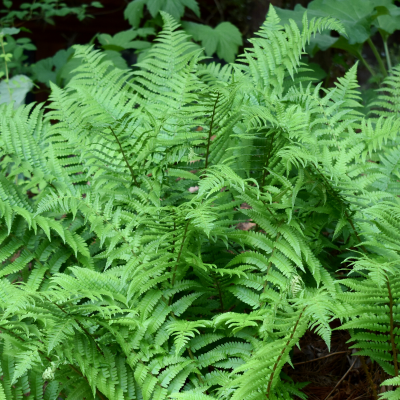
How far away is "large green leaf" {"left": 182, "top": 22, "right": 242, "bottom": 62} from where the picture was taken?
8.97 ft

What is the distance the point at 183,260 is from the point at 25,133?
860 millimetres

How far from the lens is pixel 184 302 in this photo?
123cm

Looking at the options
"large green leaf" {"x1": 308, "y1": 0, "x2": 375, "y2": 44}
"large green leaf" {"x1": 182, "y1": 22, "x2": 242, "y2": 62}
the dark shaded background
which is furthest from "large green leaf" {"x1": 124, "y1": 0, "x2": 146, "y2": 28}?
the dark shaded background

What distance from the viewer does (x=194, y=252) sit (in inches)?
50.2

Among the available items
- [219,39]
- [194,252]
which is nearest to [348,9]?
[219,39]

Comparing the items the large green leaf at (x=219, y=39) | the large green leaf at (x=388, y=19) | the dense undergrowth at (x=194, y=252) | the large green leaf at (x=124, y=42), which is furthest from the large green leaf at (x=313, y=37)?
the large green leaf at (x=124, y=42)

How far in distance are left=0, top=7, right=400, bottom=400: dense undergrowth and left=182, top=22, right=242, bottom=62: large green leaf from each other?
3.84 ft

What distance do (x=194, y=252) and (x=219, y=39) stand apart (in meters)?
1.96

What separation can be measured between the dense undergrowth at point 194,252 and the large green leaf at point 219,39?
1169 millimetres

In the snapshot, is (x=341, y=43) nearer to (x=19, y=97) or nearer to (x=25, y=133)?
(x=25, y=133)

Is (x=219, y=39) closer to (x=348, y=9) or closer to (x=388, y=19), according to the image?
(x=348, y=9)

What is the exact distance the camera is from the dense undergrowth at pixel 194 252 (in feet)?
3.42

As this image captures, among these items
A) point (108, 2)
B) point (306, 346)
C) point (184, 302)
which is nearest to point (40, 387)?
point (184, 302)

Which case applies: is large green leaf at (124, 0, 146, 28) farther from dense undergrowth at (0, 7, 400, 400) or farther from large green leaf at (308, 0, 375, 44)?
dense undergrowth at (0, 7, 400, 400)
